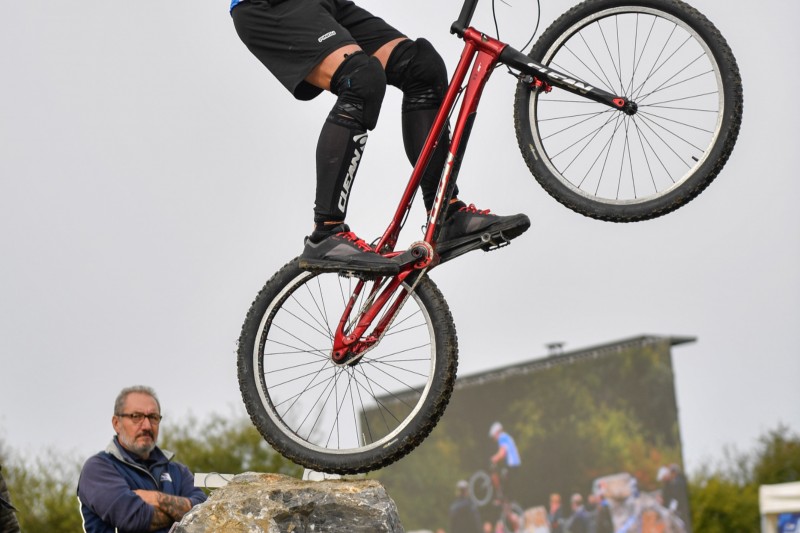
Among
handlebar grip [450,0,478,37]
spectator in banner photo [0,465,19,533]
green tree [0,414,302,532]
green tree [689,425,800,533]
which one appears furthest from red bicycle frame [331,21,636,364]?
green tree [689,425,800,533]

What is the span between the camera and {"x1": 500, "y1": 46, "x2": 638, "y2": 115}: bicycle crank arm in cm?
588

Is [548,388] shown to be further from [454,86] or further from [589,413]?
[454,86]

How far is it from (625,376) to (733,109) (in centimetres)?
3372

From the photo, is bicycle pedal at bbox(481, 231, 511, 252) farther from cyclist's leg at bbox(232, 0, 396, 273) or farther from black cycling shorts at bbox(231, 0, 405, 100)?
black cycling shorts at bbox(231, 0, 405, 100)

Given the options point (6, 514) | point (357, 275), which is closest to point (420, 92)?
point (357, 275)

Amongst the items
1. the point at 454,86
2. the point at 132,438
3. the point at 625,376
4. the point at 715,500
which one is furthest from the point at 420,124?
the point at 715,500

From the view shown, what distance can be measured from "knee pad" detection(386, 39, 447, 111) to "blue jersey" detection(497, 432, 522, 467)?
33.6m

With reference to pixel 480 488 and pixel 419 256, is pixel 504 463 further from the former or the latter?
pixel 419 256

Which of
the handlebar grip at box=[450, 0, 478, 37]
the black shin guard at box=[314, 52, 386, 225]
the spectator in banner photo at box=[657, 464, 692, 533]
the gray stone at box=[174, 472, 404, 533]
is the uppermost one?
the handlebar grip at box=[450, 0, 478, 37]

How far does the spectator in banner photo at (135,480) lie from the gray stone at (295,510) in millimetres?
572

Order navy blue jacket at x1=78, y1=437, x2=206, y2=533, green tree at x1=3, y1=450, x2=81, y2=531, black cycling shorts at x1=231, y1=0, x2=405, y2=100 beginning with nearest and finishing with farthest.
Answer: black cycling shorts at x1=231, y1=0, x2=405, y2=100
navy blue jacket at x1=78, y1=437, x2=206, y2=533
green tree at x1=3, y1=450, x2=81, y2=531

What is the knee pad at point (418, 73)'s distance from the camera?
6324 mm

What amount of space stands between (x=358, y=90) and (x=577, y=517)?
112ft

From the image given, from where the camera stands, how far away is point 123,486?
6609 mm
